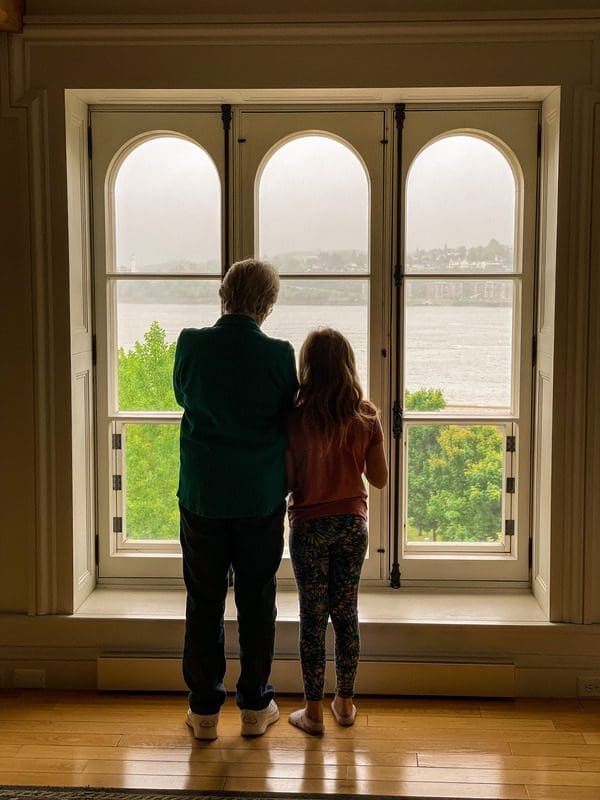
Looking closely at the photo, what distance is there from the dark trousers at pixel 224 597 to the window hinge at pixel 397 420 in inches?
35.7

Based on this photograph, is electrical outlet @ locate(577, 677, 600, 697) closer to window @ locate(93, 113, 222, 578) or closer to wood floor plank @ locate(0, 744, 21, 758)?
window @ locate(93, 113, 222, 578)

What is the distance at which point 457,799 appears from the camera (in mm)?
2816

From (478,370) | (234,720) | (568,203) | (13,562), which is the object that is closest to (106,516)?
(13,562)

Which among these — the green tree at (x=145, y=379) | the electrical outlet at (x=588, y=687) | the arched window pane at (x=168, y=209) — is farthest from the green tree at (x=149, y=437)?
the electrical outlet at (x=588, y=687)

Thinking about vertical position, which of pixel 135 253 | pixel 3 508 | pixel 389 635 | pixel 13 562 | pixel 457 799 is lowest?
pixel 457 799

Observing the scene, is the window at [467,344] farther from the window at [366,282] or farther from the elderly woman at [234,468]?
the elderly woman at [234,468]

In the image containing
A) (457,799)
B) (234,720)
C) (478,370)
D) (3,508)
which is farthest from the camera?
(478,370)

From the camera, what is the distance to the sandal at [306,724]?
3223 mm

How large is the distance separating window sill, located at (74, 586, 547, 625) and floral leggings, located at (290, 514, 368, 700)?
385mm

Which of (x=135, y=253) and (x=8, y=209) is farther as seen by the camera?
(x=135, y=253)

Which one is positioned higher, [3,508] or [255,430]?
[255,430]

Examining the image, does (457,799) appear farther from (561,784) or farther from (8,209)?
(8,209)

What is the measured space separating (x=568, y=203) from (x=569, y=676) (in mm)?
1833

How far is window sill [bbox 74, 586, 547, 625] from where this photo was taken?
3607mm
